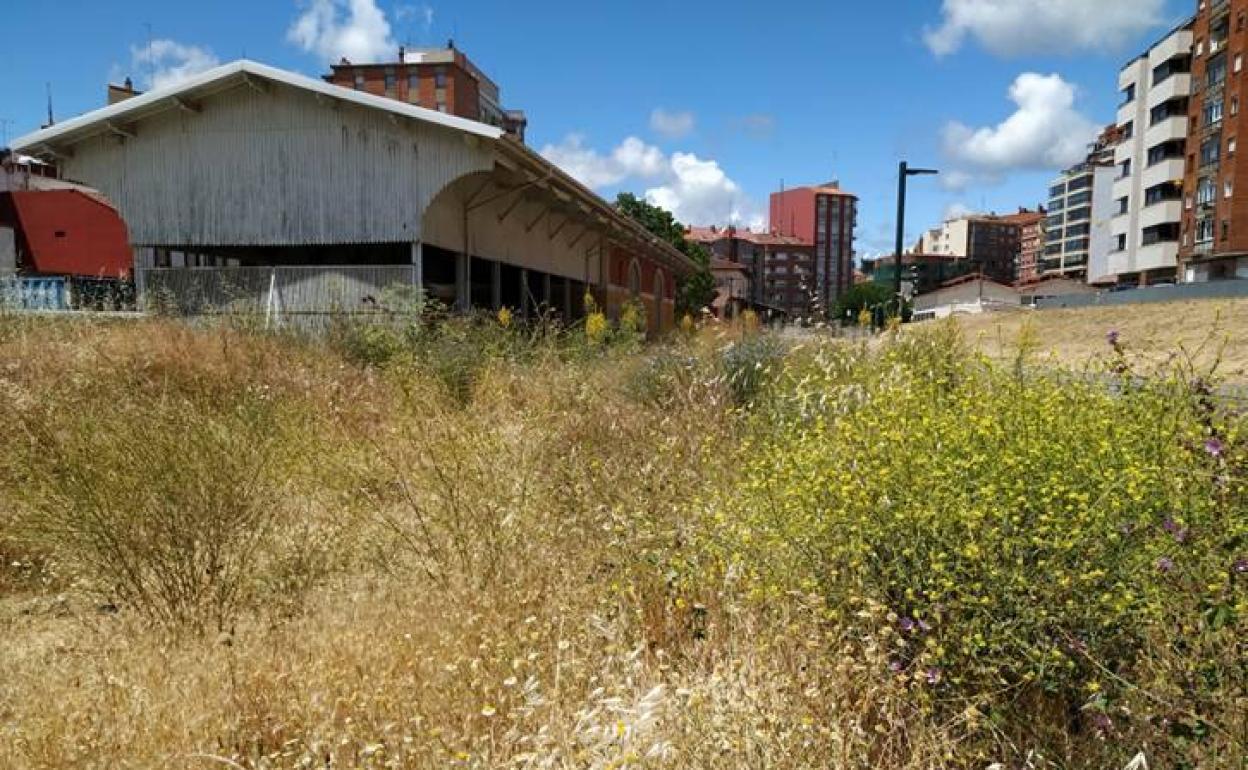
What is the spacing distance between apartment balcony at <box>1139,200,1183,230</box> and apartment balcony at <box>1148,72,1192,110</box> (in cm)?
692

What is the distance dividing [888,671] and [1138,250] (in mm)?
65601

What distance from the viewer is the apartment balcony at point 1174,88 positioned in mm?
51019

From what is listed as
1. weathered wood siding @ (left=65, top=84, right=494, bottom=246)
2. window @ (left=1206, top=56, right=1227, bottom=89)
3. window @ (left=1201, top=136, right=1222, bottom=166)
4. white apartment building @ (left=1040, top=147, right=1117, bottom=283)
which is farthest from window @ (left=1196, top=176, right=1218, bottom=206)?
weathered wood siding @ (left=65, top=84, right=494, bottom=246)

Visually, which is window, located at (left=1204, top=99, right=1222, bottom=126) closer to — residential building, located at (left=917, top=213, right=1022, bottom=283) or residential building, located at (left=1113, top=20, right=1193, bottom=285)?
residential building, located at (left=1113, top=20, right=1193, bottom=285)

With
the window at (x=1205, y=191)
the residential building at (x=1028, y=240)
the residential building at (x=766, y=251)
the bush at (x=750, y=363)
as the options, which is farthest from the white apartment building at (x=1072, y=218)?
the bush at (x=750, y=363)

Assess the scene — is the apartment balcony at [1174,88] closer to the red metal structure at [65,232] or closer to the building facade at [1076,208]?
the building facade at [1076,208]

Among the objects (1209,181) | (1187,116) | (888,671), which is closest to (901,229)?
(888,671)

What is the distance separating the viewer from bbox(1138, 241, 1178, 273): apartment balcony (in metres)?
52.0

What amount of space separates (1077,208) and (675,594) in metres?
127

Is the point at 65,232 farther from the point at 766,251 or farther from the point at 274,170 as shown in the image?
the point at 766,251

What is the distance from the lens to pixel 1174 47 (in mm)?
51906

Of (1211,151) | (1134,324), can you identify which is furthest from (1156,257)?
(1134,324)

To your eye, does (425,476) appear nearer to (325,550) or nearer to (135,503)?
(325,550)

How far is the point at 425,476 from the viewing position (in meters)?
4.06
